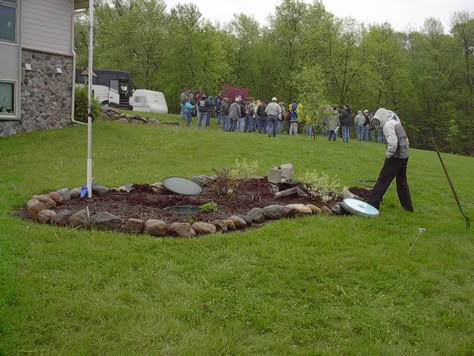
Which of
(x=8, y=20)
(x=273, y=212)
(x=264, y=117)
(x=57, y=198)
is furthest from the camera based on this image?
(x=264, y=117)

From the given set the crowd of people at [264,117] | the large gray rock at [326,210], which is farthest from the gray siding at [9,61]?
the large gray rock at [326,210]

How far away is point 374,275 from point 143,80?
132 feet

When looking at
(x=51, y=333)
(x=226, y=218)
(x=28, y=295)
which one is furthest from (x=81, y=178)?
(x=51, y=333)

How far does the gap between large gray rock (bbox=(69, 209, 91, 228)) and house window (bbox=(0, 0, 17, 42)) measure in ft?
41.0

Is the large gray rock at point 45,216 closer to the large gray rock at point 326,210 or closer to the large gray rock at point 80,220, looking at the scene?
the large gray rock at point 80,220

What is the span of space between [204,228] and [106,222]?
1250 mm

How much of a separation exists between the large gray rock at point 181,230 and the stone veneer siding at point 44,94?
1246 cm

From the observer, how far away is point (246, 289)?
480 centimetres

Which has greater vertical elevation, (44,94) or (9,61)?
(9,61)

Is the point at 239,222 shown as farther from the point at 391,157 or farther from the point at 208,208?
the point at 391,157

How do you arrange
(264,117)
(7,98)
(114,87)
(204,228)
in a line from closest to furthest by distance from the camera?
(204,228) → (7,98) → (264,117) → (114,87)

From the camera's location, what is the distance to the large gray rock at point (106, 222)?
20.9ft

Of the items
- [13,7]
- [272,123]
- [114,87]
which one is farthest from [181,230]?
[114,87]

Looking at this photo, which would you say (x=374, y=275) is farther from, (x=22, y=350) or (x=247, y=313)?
(x=22, y=350)
